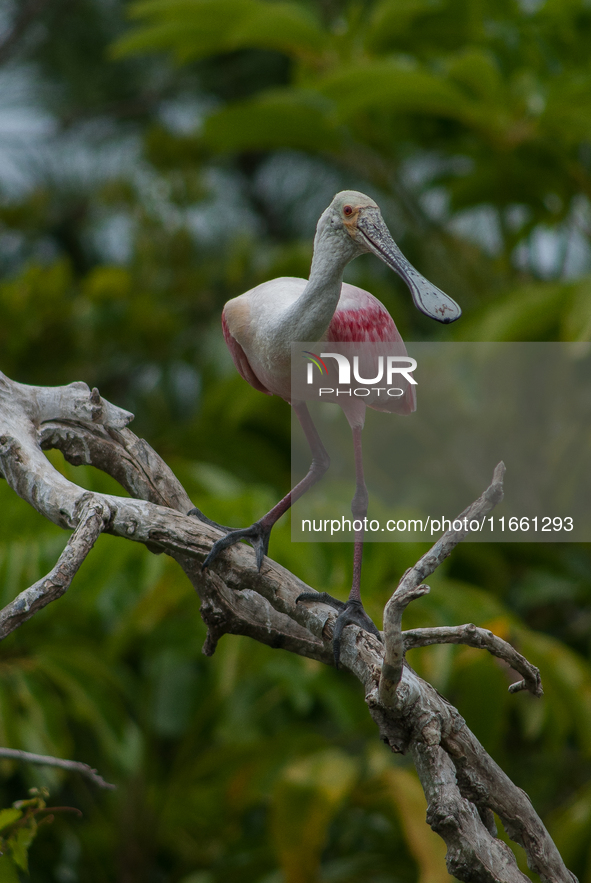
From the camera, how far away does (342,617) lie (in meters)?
1.38

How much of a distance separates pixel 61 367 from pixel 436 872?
304 centimetres

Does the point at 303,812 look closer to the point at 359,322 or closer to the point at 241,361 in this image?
the point at 241,361

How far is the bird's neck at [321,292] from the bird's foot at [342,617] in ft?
1.48

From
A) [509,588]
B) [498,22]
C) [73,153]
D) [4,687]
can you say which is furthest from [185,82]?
[4,687]

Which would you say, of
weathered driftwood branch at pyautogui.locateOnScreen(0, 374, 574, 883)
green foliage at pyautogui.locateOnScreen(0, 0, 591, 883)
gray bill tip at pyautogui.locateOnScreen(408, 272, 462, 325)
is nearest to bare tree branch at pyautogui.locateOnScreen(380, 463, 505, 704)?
weathered driftwood branch at pyautogui.locateOnScreen(0, 374, 574, 883)

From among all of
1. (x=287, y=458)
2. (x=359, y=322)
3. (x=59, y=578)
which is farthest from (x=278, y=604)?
Answer: (x=287, y=458)

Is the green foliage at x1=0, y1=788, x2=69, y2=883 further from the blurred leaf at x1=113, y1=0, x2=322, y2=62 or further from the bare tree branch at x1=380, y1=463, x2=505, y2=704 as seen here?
the blurred leaf at x1=113, y1=0, x2=322, y2=62

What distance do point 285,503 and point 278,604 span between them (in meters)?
0.28

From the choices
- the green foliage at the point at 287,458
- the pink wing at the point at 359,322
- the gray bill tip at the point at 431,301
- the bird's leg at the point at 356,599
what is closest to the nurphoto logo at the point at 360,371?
the pink wing at the point at 359,322

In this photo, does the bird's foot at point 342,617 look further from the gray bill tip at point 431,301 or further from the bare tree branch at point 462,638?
the gray bill tip at point 431,301

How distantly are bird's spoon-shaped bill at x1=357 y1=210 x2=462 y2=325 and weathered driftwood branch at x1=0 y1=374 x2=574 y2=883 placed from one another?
25 cm

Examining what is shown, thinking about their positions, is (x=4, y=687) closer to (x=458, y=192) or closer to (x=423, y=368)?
(x=423, y=368)

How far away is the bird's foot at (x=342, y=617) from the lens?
137 centimetres

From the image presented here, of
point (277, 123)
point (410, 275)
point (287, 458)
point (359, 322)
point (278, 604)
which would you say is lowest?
point (278, 604)
